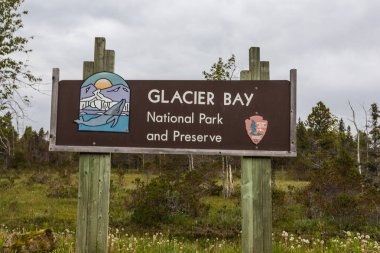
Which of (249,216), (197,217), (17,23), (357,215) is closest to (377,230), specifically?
(357,215)

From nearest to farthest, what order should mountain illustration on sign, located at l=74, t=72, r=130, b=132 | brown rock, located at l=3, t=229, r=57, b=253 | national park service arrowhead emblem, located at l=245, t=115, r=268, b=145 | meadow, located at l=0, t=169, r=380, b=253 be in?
national park service arrowhead emblem, located at l=245, t=115, r=268, b=145
mountain illustration on sign, located at l=74, t=72, r=130, b=132
brown rock, located at l=3, t=229, r=57, b=253
meadow, located at l=0, t=169, r=380, b=253

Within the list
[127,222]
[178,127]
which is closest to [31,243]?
[178,127]

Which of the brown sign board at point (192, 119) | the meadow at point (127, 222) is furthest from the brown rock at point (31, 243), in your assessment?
the meadow at point (127, 222)

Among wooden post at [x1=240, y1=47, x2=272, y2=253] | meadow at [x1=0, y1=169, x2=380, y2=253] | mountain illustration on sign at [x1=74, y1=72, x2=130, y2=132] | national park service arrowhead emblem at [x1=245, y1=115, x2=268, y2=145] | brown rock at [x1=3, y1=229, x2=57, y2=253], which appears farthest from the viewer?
meadow at [x1=0, y1=169, x2=380, y2=253]

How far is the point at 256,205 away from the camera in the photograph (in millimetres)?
4387

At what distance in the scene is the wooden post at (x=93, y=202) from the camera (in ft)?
14.9

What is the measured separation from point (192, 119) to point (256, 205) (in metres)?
1.16

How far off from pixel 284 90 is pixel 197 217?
1094cm

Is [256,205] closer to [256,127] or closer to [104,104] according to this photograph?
[256,127]

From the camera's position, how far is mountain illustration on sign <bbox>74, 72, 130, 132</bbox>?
461cm

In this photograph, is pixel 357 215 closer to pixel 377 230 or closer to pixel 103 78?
pixel 377 230

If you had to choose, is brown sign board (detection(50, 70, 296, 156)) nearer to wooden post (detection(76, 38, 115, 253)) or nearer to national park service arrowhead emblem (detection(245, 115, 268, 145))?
national park service arrowhead emblem (detection(245, 115, 268, 145))

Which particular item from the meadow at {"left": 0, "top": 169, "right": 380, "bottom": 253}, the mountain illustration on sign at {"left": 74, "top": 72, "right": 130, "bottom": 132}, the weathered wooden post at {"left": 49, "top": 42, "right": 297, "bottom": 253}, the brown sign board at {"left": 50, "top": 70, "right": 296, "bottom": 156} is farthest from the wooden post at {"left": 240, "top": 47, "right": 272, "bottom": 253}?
the meadow at {"left": 0, "top": 169, "right": 380, "bottom": 253}

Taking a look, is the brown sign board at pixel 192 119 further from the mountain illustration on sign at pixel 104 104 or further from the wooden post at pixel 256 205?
the wooden post at pixel 256 205
